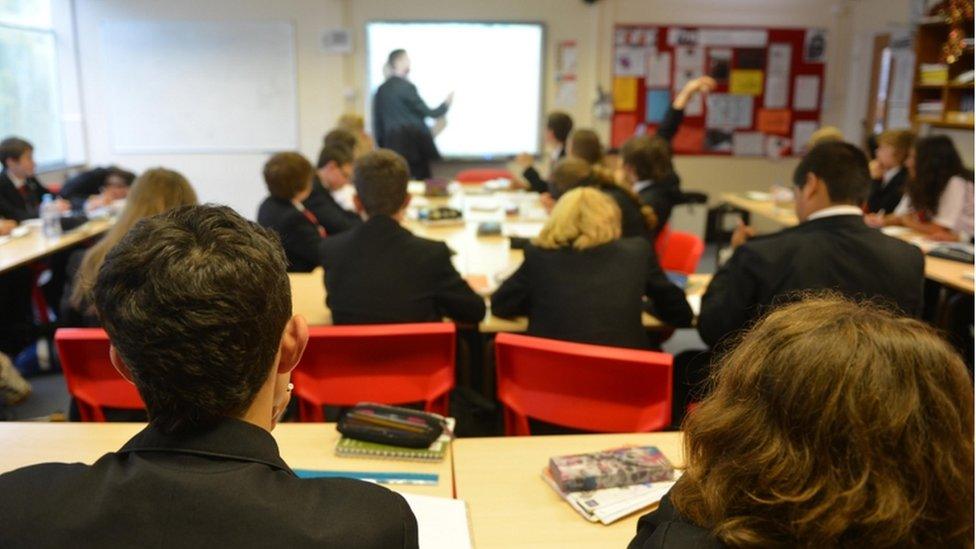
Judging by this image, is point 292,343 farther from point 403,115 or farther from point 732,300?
point 403,115

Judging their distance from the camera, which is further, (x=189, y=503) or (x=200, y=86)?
(x=200, y=86)

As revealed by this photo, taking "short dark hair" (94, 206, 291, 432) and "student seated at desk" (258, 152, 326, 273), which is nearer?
"short dark hair" (94, 206, 291, 432)

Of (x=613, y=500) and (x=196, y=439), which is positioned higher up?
(x=196, y=439)

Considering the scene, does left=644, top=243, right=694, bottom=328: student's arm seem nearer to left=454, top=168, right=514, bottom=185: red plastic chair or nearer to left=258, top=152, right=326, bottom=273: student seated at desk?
left=258, top=152, right=326, bottom=273: student seated at desk

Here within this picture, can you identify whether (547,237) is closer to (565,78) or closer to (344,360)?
(344,360)

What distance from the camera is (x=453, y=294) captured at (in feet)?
9.00

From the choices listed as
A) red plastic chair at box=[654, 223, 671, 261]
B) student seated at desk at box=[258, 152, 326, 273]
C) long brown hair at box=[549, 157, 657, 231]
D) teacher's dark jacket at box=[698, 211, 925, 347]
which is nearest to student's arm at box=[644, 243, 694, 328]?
teacher's dark jacket at box=[698, 211, 925, 347]

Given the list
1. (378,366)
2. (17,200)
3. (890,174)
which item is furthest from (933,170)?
(17,200)

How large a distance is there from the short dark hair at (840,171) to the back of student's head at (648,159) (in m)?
1.54

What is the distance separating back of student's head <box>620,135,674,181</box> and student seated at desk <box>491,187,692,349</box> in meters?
1.68

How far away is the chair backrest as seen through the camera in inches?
150

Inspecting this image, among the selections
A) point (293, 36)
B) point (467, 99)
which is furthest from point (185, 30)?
point (467, 99)

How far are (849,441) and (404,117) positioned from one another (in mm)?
6640

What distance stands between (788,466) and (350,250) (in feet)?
6.67
